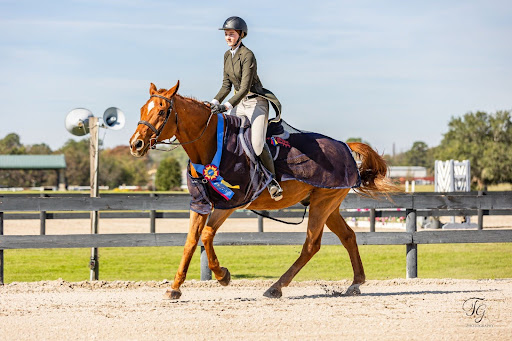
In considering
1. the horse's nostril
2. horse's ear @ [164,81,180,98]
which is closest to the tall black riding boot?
horse's ear @ [164,81,180,98]

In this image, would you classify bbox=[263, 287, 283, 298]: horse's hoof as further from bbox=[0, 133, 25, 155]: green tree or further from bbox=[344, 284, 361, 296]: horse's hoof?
bbox=[0, 133, 25, 155]: green tree

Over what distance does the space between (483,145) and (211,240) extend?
79864 mm

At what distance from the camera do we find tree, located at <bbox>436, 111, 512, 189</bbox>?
72.8 m

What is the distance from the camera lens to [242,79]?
285 inches

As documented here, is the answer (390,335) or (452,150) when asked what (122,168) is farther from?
(390,335)

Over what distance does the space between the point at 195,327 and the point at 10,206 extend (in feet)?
15.0

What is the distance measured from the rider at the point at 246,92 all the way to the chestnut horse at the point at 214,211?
0.22m

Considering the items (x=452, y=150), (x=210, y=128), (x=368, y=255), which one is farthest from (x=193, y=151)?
(x=452, y=150)

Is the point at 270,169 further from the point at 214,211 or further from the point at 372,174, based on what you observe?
the point at 372,174

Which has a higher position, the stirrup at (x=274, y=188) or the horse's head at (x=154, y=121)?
the horse's head at (x=154, y=121)

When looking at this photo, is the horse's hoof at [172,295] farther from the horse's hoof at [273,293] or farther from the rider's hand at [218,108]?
the rider's hand at [218,108]

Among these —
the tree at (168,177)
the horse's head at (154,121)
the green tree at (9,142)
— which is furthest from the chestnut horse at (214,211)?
the green tree at (9,142)

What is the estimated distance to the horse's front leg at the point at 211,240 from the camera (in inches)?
283

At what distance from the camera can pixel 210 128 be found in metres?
7.10
